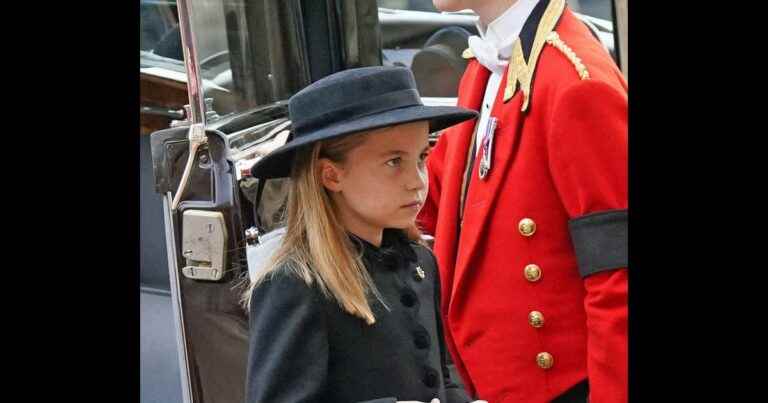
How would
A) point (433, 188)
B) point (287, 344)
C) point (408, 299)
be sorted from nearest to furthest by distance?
point (287, 344), point (408, 299), point (433, 188)

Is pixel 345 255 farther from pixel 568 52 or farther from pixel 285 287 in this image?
pixel 568 52

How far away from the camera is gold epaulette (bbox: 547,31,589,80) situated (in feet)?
4.62

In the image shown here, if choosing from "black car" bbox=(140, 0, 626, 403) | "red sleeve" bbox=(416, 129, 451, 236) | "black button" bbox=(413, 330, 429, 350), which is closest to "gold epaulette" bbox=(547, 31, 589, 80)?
"black car" bbox=(140, 0, 626, 403)

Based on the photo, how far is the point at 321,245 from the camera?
1299 millimetres

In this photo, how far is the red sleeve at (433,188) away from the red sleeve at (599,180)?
0.26 meters

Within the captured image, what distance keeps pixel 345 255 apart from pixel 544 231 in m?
0.28

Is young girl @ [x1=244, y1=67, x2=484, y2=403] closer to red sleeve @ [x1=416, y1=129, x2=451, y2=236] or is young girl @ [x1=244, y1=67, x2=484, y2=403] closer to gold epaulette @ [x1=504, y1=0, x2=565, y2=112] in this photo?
gold epaulette @ [x1=504, y1=0, x2=565, y2=112]

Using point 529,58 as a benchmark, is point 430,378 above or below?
below

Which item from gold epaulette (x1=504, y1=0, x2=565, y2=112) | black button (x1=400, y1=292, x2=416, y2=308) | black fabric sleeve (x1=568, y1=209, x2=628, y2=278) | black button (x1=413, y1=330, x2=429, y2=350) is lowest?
black button (x1=413, y1=330, x2=429, y2=350)

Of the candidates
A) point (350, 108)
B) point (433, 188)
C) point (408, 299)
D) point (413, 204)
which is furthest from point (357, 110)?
point (433, 188)

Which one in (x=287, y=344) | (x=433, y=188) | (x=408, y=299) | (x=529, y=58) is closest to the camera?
(x=287, y=344)

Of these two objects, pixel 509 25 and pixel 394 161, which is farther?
pixel 509 25

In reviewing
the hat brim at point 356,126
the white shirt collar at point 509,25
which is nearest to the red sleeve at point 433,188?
the white shirt collar at point 509,25

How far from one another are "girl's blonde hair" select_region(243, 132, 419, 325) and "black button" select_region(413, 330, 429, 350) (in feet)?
0.21
